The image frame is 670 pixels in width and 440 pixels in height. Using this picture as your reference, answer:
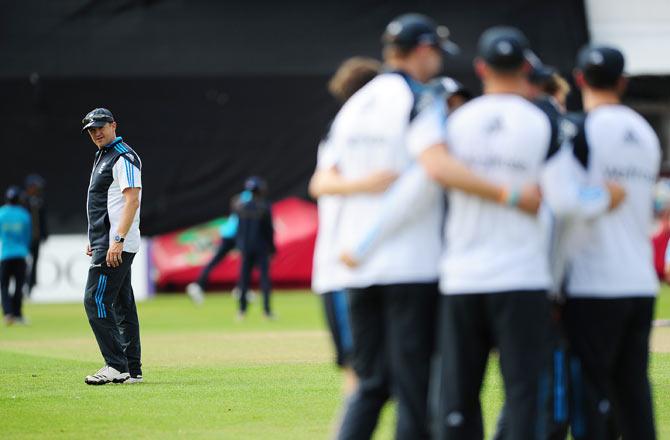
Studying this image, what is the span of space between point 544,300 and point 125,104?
25.0 metres

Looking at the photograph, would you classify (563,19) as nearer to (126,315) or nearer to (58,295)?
(58,295)

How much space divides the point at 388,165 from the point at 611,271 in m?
1.12

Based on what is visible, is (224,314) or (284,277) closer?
(224,314)

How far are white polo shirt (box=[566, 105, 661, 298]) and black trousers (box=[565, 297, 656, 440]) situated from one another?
3.1 inches

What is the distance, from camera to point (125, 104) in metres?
30.6

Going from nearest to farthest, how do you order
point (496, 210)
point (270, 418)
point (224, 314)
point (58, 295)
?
point (496, 210)
point (270, 418)
point (224, 314)
point (58, 295)

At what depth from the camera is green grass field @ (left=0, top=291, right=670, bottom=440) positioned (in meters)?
9.61

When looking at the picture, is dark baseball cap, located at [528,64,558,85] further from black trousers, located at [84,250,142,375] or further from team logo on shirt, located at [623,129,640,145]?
black trousers, located at [84,250,142,375]

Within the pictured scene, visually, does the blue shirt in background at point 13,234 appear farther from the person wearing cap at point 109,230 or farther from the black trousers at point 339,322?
the black trousers at point 339,322

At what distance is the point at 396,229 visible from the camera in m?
6.54

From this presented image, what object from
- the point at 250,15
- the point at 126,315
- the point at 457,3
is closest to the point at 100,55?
the point at 250,15

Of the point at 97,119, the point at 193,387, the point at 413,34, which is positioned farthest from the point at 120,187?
the point at 413,34

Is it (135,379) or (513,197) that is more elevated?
(513,197)

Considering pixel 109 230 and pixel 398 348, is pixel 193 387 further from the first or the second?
pixel 398 348
